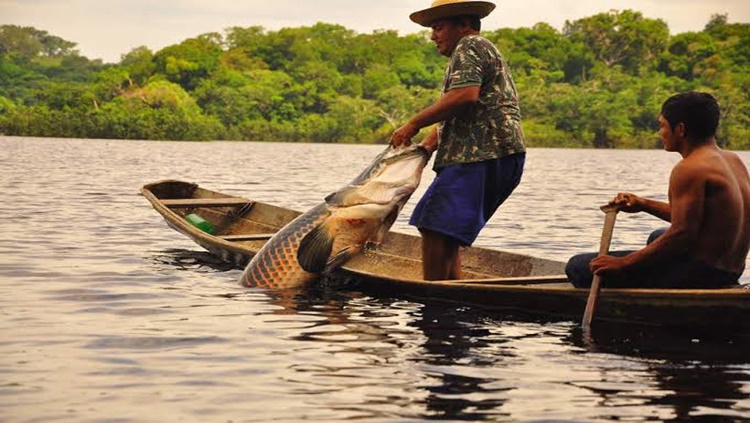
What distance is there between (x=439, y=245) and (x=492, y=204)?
423 mm

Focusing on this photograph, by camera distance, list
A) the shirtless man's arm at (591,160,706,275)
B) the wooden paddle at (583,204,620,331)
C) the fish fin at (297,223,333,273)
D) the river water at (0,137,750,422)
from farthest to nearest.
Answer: the fish fin at (297,223,333,273)
the wooden paddle at (583,204,620,331)
the shirtless man's arm at (591,160,706,275)
the river water at (0,137,750,422)

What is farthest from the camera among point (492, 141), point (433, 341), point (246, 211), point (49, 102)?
point (49, 102)

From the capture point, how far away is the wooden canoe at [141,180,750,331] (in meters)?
6.37

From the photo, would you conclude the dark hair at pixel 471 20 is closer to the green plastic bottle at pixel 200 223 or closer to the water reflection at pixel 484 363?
the water reflection at pixel 484 363

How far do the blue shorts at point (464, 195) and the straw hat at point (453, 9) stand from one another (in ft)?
2.94

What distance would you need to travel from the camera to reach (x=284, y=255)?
28.4 feet

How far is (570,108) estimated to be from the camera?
2768 inches

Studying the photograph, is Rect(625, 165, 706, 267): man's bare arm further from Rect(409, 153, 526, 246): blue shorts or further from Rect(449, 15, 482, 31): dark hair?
Rect(449, 15, 482, 31): dark hair

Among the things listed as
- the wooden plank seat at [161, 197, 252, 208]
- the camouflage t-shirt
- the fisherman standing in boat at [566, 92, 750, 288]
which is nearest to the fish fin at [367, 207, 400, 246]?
the camouflage t-shirt

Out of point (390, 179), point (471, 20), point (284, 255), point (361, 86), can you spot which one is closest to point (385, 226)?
A: point (390, 179)

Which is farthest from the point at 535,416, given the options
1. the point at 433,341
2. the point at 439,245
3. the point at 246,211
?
the point at 246,211

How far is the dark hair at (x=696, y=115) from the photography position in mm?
6277

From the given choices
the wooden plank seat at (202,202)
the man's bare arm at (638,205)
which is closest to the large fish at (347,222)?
the man's bare arm at (638,205)

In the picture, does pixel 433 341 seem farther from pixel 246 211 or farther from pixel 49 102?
pixel 49 102
